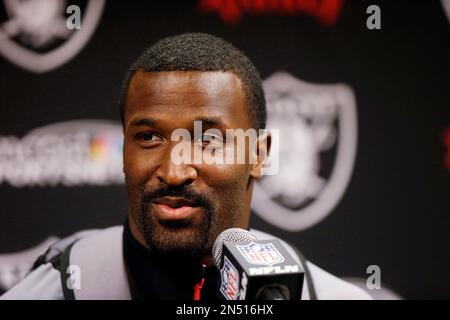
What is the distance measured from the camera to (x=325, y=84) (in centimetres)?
146

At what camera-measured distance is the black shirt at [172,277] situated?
964 mm

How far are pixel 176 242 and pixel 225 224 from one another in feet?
0.36

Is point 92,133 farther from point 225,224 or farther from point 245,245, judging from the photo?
point 245,245

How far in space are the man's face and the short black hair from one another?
0.05ft

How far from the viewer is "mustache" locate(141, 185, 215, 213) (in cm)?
90

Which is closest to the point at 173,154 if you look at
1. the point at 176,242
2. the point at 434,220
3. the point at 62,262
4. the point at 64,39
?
the point at 176,242

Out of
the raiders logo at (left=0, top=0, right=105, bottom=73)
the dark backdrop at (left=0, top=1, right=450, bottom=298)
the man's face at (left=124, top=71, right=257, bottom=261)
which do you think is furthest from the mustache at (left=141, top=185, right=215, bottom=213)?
the raiders logo at (left=0, top=0, right=105, bottom=73)

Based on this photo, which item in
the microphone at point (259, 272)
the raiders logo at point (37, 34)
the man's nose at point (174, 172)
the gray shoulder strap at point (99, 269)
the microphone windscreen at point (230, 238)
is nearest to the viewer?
the microphone at point (259, 272)

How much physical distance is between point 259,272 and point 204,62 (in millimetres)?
485

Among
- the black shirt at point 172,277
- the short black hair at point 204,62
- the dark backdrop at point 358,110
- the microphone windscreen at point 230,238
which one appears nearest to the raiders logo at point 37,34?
the dark backdrop at point 358,110

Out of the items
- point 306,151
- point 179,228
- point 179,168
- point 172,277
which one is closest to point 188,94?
point 179,168

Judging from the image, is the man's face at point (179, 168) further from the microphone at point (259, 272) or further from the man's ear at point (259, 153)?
the microphone at point (259, 272)

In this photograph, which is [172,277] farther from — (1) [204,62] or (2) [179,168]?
(1) [204,62]

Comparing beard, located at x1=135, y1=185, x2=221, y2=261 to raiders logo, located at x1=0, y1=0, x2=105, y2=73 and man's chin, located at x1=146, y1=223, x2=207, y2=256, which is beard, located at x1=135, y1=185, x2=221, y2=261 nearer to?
man's chin, located at x1=146, y1=223, x2=207, y2=256
